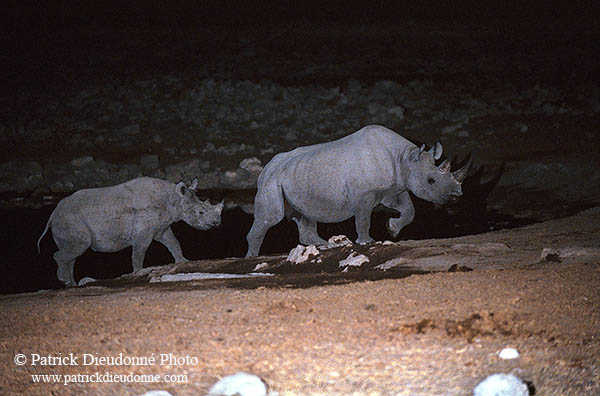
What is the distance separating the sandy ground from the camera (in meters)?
4.37

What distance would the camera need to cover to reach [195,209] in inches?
380

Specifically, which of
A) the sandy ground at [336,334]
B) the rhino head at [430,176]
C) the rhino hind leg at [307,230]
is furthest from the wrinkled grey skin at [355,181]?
the sandy ground at [336,334]

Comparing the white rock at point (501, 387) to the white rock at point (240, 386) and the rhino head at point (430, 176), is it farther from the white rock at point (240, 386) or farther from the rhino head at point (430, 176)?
the rhino head at point (430, 176)

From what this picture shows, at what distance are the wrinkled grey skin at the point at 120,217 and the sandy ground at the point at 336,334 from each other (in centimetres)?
252

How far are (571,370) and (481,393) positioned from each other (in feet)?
1.78

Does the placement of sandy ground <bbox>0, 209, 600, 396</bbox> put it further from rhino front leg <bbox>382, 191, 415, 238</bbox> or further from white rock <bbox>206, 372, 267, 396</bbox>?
rhino front leg <bbox>382, 191, 415, 238</bbox>

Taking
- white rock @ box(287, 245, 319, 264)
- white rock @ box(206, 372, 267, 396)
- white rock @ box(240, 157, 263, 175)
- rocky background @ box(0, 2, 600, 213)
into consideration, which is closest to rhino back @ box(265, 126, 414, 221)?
white rock @ box(287, 245, 319, 264)

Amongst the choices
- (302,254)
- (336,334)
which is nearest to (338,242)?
(302,254)

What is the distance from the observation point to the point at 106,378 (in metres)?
4.55

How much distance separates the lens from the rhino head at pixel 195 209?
377 inches

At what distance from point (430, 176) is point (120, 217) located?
3.43 metres

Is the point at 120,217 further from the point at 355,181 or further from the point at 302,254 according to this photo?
the point at 355,181

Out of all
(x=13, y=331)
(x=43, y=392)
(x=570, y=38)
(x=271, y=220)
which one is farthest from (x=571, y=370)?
(x=570, y=38)

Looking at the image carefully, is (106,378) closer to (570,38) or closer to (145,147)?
(145,147)
